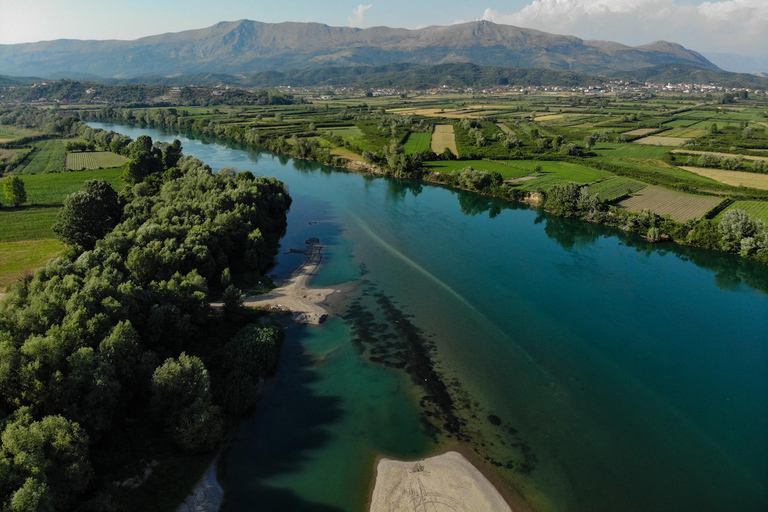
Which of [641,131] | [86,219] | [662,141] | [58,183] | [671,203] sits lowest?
[86,219]

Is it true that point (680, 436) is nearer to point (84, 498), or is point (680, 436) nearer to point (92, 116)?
point (84, 498)

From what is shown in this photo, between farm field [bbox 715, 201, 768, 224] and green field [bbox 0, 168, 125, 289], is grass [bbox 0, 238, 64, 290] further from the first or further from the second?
farm field [bbox 715, 201, 768, 224]

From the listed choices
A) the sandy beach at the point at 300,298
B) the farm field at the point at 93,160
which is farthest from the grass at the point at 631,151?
the farm field at the point at 93,160

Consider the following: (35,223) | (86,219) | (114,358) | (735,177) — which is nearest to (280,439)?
(114,358)

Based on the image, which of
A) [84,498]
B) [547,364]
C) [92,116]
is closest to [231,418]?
[84,498]

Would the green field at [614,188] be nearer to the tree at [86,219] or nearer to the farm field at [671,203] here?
the farm field at [671,203]

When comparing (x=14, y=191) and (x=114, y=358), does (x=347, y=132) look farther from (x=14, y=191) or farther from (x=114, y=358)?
(x=114, y=358)

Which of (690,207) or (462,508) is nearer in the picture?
(462,508)
